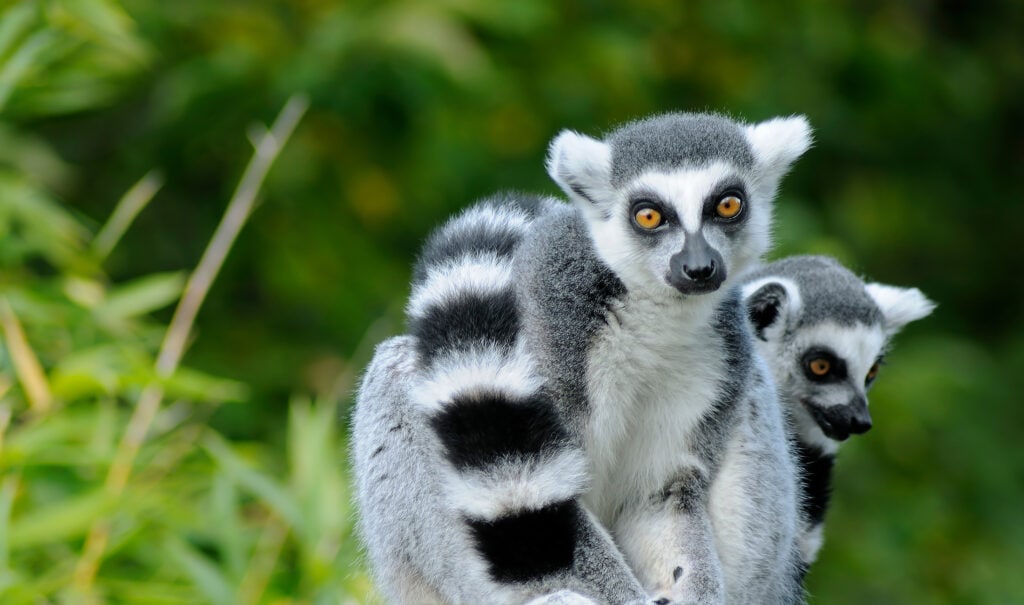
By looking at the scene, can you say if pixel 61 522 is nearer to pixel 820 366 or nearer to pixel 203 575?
pixel 203 575

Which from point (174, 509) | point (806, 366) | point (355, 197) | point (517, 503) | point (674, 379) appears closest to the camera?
point (517, 503)

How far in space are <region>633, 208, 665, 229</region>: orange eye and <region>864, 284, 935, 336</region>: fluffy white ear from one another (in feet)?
3.12

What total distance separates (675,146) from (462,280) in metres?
0.60

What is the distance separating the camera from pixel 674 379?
2732mm

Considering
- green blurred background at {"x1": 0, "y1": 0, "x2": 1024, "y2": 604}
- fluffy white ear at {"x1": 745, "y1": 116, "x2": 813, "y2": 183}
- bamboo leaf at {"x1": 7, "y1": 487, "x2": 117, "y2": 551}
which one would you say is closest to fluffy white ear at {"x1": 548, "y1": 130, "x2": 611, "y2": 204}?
fluffy white ear at {"x1": 745, "y1": 116, "x2": 813, "y2": 183}

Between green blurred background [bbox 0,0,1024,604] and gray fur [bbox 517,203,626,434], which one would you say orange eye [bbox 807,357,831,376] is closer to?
gray fur [bbox 517,203,626,434]

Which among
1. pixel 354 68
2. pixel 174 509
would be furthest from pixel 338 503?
pixel 354 68

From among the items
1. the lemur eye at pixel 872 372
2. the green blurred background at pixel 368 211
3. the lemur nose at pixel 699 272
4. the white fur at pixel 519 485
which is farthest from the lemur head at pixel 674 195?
the green blurred background at pixel 368 211

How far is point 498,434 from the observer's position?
2455mm

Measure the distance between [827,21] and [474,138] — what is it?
209 centimetres

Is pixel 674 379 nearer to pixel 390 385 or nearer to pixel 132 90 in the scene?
pixel 390 385

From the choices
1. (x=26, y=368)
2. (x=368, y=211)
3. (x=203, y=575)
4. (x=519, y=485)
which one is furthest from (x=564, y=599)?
(x=368, y=211)

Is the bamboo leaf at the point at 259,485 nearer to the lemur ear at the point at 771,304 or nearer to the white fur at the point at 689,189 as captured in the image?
the lemur ear at the point at 771,304

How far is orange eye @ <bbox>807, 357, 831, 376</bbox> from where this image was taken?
3.21m
